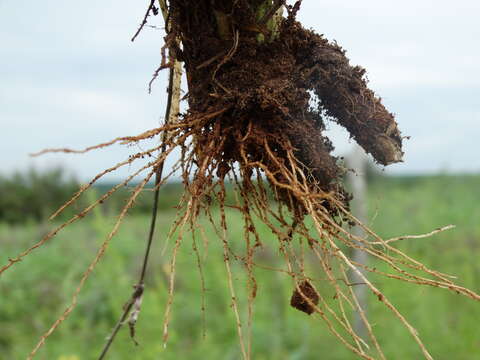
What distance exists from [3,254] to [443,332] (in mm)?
4690

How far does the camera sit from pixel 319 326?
10.4 feet

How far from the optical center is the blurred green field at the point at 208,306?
2758mm

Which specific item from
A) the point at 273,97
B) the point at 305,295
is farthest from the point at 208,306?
the point at 273,97

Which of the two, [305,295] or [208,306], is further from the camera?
[208,306]

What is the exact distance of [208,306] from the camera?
396 cm

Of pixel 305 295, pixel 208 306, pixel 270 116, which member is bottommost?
pixel 208 306

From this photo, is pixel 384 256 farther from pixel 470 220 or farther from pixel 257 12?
pixel 470 220

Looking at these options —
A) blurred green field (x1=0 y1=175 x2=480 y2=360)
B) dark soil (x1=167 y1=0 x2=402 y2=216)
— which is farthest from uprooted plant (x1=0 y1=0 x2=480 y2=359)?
blurred green field (x1=0 y1=175 x2=480 y2=360)

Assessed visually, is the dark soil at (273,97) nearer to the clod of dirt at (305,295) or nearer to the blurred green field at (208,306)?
the clod of dirt at (305,295)

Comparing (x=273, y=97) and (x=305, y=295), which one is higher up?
(x=273, y=97)

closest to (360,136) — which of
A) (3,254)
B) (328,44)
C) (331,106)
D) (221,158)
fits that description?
(331,106)

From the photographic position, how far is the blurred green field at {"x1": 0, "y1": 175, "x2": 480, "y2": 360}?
9.05 ft

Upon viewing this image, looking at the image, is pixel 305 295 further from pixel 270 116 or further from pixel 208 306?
pixel 208 306

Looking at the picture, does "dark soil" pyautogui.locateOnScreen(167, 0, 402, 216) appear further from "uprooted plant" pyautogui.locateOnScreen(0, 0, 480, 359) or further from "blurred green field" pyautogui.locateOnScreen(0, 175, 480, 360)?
"blurred green field" pyautogui.locateOnScreen(0, 175, 480, 360)
